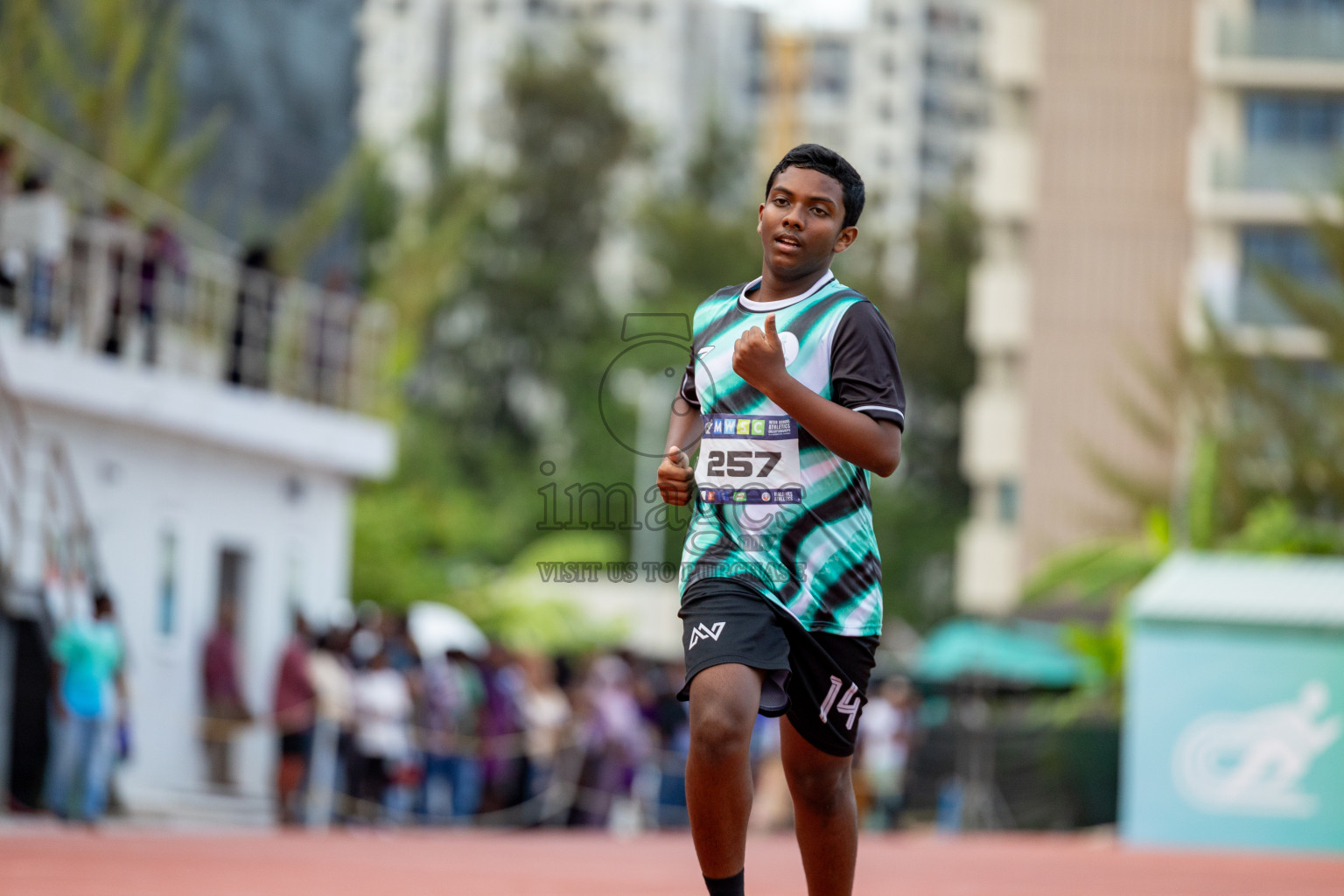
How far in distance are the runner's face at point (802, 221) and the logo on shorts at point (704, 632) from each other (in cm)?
84

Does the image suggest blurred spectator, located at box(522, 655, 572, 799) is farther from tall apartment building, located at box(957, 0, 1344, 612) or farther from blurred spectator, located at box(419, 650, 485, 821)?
tall apartment building, located at box(957, 0, 1344, 612)

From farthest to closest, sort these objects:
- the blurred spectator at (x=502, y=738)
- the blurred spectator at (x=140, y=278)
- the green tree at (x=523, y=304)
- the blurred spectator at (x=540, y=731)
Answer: the green tree at (x=523, y=304), the blurred spectator at (x=540, y=731), the blurred spectator at (x=140, y=278), the blurred spectator at (x=502, y=738)

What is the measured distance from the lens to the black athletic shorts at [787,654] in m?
5.20

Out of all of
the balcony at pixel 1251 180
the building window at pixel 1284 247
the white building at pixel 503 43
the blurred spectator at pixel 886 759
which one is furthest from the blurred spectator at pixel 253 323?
the white building at pixel 503 43

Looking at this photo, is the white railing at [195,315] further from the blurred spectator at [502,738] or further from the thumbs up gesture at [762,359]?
the thumbs up gesture at [762,359]

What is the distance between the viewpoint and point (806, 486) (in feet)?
17.4

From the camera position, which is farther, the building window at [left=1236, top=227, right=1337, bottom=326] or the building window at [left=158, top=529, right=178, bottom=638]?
the building window at [left=1236, top=227, right=1337, bottom=326]

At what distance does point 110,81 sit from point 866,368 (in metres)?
21.2

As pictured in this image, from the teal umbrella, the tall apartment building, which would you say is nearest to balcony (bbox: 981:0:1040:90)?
the tall apartment building

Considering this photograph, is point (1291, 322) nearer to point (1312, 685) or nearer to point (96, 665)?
point (1312, 685)

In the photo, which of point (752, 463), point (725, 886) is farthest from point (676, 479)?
point (725, 886)

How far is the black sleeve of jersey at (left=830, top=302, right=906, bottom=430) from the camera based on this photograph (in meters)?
5.20

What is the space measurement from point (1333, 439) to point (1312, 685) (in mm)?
16382

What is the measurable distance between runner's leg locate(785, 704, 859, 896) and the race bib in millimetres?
549
